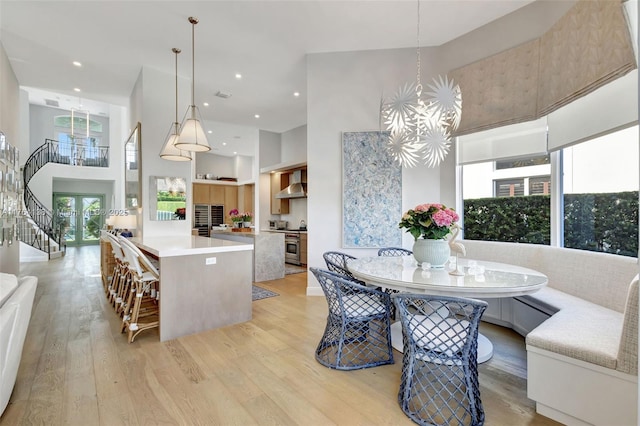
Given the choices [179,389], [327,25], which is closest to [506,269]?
[179,389]

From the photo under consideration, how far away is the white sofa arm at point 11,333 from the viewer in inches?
63.7

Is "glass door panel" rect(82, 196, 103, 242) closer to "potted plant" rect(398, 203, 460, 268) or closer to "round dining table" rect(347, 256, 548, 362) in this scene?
"round dining table" rect(347, 256, 548, 362)

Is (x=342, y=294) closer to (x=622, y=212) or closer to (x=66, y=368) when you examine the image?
(x=66, y=368)

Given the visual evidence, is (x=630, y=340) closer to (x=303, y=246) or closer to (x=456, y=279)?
(x=456, y=279)

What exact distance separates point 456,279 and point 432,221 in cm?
51

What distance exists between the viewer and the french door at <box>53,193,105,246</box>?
1189cm

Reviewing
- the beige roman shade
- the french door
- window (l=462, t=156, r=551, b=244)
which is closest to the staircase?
the french door

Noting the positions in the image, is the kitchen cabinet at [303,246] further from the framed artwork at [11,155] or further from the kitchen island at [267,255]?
the framed artwork at [11,155]

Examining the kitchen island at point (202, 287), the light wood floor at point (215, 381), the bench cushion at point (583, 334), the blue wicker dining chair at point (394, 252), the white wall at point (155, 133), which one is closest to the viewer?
the bench cushion at point (583, 334)

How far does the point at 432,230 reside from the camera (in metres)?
2.47

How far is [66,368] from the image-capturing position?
7.71 ft

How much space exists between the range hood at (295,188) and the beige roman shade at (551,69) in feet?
13.4

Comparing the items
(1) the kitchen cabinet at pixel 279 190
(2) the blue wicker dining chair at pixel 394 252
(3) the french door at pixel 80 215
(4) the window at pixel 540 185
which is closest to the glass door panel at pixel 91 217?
(3) the french door at pixel 80 215

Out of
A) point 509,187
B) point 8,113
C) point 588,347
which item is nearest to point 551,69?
point 509,187
